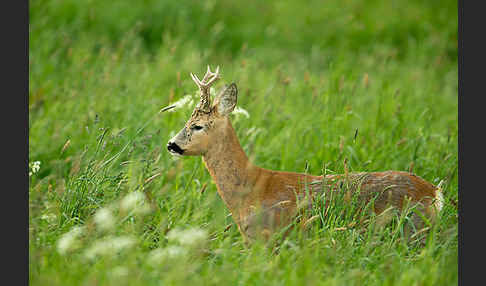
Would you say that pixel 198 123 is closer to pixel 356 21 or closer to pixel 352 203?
pixel 352 203

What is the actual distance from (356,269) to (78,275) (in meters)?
1.58

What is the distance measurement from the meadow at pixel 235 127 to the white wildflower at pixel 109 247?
1 centimetres

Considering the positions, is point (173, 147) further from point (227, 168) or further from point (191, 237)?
point (191, 237)

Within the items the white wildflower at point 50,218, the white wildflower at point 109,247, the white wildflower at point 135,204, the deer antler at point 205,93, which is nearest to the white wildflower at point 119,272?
the white wildflower at point 109,247

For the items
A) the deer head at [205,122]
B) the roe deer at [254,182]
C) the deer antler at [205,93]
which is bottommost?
the roe deer at [254,182]

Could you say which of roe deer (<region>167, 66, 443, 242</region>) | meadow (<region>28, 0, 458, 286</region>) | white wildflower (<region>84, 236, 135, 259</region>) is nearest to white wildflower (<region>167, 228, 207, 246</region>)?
meadow (<region>28, 0, 458, 286</region>)

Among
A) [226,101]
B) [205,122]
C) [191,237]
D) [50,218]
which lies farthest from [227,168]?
[50,218]

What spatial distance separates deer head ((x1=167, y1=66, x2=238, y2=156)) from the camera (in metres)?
4.23

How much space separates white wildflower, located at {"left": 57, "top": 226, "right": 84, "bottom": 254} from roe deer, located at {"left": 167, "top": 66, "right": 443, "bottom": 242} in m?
0.90

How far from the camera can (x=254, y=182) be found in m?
4.43

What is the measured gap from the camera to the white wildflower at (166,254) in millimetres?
3344

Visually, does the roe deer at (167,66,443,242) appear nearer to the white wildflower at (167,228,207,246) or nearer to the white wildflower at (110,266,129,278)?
the white wildflower at (167,228,207,246)

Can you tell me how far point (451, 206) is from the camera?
14.3 feet

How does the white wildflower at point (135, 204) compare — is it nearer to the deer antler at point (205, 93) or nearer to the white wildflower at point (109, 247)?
the white wildflower at point (109, 247)
